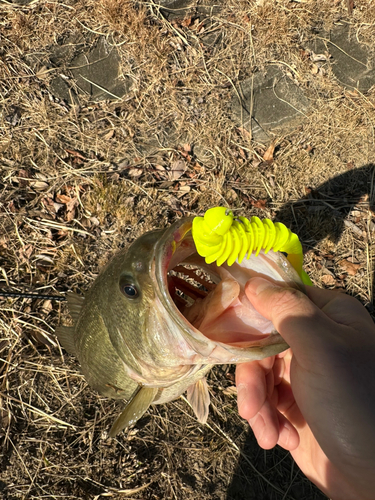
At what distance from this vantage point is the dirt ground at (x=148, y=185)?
3.85 meters

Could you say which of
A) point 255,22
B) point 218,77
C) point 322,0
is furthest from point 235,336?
point 322,0

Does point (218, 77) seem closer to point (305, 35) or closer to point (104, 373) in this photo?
point (305, 35)

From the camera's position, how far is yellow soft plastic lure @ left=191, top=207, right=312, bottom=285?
1665 millimetres

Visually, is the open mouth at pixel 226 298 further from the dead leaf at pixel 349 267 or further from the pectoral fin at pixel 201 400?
the dead leaf at pixel 349 267

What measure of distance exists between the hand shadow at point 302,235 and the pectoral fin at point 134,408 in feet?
6.61

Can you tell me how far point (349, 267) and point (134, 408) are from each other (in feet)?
10.5

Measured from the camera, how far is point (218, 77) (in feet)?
15.8

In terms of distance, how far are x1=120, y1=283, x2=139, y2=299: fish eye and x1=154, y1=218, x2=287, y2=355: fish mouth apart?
18 centimetres

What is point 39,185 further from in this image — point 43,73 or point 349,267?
point 349,267

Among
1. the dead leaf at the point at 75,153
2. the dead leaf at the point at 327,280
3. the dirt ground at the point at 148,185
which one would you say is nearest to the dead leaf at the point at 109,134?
the dirt ground at the point at 148,185

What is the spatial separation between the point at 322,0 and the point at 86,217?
14.1 ft

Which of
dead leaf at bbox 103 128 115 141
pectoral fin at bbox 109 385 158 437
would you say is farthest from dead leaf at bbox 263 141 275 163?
pectoral fin at bbox 109 385 158 437

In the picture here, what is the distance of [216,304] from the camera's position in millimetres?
2188

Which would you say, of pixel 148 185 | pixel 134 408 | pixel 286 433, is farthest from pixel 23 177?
pixel 286 433
